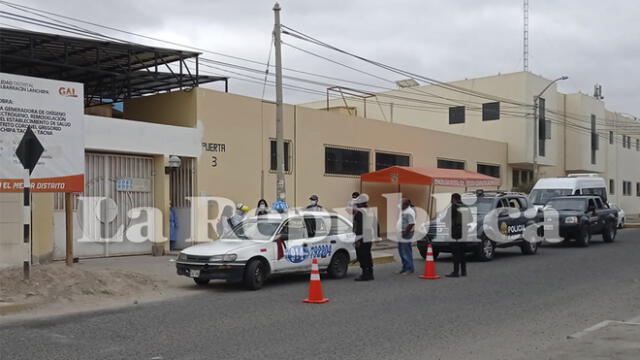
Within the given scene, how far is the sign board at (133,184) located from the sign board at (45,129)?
14.9ft

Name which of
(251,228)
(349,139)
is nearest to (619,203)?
(349,139)

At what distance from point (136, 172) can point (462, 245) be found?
9497 millimetres

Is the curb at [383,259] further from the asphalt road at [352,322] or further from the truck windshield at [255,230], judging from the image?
the truck windshield at [255,230]

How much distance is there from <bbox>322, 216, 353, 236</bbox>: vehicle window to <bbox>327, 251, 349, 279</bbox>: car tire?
47 cm

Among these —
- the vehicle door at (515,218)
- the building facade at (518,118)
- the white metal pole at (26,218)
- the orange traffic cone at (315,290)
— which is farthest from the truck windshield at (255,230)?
the building facade at (518,118)

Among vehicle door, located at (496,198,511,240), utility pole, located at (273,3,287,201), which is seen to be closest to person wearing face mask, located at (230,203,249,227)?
utility pole, located at (273,3,287,201)

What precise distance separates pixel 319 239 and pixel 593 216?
13522 mm

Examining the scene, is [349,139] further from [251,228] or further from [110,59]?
[251,228]

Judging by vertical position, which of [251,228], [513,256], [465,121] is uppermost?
[465,121]

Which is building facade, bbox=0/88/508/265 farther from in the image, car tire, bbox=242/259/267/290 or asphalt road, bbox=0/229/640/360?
car tire, bbox=242/259/267/290

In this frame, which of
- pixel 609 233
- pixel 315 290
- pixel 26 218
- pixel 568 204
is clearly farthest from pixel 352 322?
pixel 609 233

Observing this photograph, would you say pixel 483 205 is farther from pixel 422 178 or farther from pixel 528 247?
pixel 422 178

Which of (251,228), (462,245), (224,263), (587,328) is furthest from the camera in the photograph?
(462,245)

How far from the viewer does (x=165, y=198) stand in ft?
64.1
